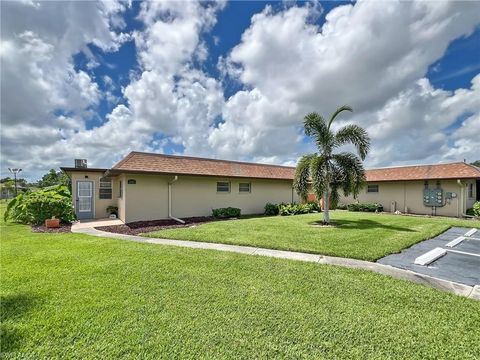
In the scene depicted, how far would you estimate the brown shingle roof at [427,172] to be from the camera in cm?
1631

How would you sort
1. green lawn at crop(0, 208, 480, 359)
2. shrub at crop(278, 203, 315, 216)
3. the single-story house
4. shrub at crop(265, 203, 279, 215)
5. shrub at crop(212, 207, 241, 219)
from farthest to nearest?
shrub at crop(265, 203, 279, 215) → shrub at crop(278, 203, 315, 216) → shrub at crop(212, 207, 241, 219) → the single-story house → green lawn at crop(0, 208, 480, 359)

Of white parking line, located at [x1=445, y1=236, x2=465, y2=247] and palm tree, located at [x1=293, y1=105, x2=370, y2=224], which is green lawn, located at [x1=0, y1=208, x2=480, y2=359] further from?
palm tree, located at [x1=293, y1=105, x2=370, y2=224]

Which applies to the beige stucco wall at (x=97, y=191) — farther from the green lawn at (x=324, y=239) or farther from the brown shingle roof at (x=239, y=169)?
the green lawn at (x=324, y=239)

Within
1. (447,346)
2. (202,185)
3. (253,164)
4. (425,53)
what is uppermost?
(425,53)

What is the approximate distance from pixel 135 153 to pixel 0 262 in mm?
8917

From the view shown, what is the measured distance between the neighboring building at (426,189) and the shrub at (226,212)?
1332cm

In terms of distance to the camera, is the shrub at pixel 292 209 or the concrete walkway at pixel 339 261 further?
the shrub at pixel 292 209

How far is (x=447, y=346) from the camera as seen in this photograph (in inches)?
112

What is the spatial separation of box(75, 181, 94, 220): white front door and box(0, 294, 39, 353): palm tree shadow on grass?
41.1 ft

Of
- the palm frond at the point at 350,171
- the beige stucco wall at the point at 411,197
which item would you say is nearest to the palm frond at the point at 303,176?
the palm frond at the point at 350,171

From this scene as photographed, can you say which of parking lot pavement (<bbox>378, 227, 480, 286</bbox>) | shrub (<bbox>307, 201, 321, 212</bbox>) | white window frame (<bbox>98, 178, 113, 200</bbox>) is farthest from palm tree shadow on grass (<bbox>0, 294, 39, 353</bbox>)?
shrub (<bbox>307, 201, 321, 212</bbox>)

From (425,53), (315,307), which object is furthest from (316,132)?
(315,307)

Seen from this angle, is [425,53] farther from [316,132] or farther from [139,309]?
[139,309]

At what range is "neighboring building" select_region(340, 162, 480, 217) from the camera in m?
16.6
